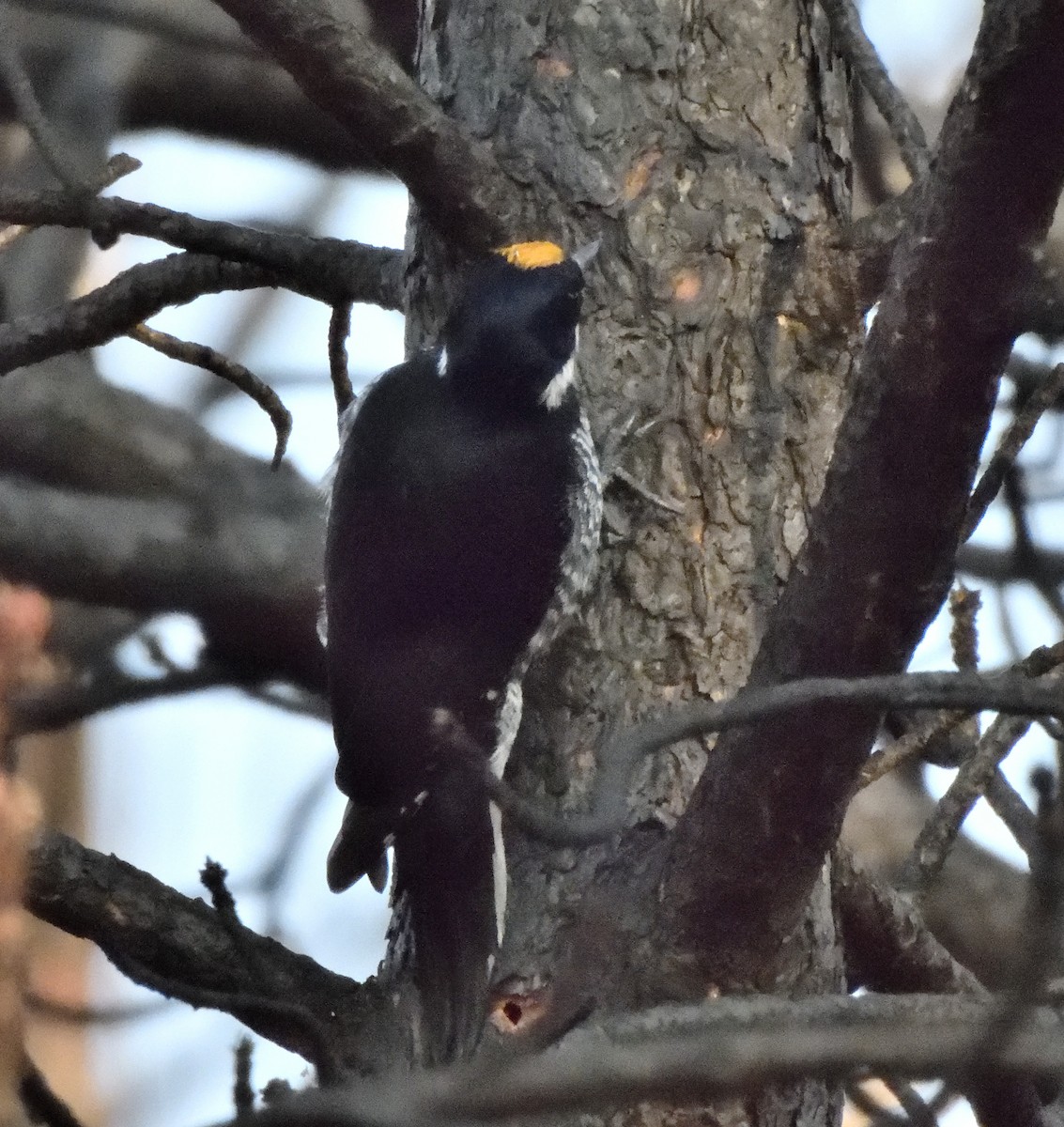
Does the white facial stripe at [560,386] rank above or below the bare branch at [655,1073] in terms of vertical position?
above

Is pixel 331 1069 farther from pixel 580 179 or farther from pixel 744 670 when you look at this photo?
pixel 580 179

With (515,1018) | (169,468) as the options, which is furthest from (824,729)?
(169,468)

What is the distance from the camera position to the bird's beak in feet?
9.65

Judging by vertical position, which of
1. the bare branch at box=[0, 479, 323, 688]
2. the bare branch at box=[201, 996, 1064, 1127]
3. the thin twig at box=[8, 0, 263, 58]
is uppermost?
the thin twig at box=[8, 0, 263, 58]

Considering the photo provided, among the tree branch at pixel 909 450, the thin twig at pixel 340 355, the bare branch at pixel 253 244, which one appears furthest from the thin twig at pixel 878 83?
the tree branch at pixel 909 450

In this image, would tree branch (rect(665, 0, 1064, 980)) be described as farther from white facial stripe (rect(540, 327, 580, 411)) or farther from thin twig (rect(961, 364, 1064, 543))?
white facial stripe (rect(540, 327, 580, 411))

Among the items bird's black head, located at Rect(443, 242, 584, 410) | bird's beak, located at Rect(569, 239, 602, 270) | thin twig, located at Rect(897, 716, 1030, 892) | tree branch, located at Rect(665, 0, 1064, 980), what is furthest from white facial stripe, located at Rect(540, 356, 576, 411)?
tree branch, located at Rect(665, 0, 1064, 980)

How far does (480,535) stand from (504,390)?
36 cm

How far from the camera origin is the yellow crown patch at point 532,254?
2.87m

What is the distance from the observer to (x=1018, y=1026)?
1.11 metres

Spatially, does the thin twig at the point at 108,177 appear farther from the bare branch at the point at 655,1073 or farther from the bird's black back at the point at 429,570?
the bare branch at the point at 655,1073

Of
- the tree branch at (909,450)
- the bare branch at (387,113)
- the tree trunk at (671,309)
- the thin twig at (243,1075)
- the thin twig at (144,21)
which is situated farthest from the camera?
the thin twig at (144,21)

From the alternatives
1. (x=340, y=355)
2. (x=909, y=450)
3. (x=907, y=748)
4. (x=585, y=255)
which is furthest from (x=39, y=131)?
(x=907, y=748)

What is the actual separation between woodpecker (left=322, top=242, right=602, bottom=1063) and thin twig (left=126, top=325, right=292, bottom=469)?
14cm
